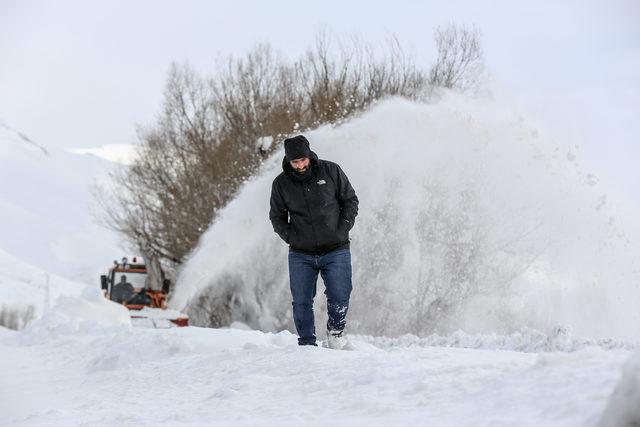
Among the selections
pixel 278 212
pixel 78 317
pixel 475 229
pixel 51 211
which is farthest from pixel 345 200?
pixel 51 211

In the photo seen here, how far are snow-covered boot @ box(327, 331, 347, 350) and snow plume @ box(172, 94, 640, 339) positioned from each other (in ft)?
19.6

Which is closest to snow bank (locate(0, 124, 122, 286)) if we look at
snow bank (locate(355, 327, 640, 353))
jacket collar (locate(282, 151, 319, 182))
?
snow bank (locate(355, 327, 640, 353))

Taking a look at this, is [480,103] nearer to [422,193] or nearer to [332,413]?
[422,193]

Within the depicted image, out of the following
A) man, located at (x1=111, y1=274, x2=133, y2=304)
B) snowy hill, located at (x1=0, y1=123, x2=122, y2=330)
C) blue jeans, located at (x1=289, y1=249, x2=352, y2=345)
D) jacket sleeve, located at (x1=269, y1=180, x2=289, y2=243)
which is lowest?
blue jeans, located at (x1=289, y1=249, x2=352, y2=345)

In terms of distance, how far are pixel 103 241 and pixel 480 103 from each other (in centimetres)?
7497

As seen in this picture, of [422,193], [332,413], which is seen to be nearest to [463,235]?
[422,193]

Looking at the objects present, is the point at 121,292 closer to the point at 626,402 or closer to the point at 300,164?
the point at 300,164

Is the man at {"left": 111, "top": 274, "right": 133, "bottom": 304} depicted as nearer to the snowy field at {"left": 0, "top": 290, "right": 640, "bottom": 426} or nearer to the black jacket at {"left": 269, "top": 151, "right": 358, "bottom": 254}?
the snowy field at {"left": 0, "top": 290, "right": 640, "bottom": 426}

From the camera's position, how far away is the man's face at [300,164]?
21.2 ft

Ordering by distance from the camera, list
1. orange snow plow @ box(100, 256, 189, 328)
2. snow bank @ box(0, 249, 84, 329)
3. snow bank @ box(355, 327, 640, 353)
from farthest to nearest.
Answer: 1. snow bank @ box(0, 249, 84, 329)
2. orange snow plow @ box(100, 256, 189, 328)
3. snow bank @ box(355, 327, 640, 353)

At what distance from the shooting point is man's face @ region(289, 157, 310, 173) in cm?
647

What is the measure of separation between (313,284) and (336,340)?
0.46m

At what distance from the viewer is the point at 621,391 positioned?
271 cm

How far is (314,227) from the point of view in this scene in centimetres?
659
